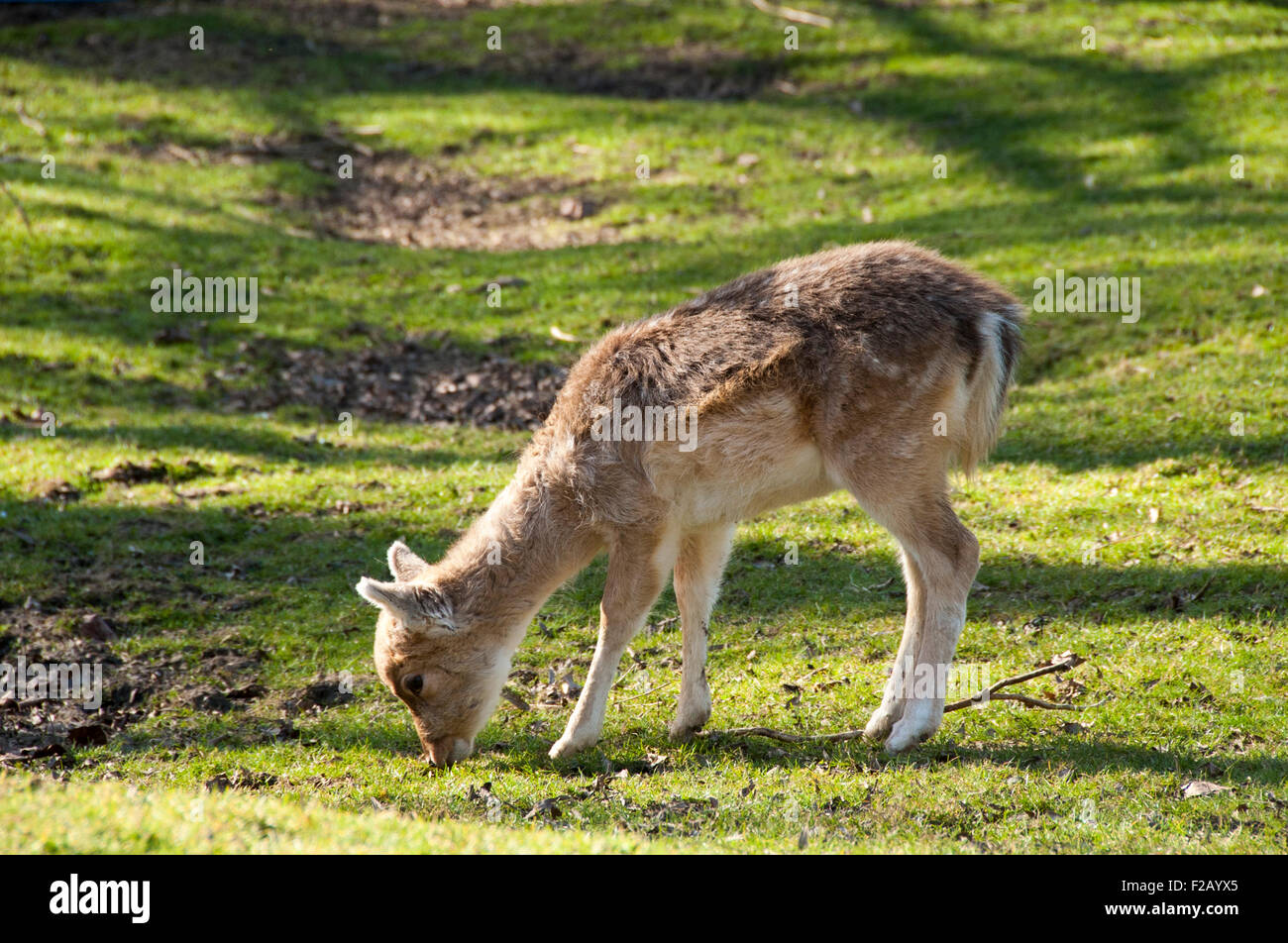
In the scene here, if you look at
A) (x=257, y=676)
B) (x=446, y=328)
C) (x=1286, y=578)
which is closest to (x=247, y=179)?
(x=446, y=328)

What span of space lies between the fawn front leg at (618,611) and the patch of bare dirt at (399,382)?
6.11 metres

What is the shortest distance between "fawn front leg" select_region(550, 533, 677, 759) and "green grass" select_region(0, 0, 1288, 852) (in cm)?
20

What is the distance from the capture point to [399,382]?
560 inches

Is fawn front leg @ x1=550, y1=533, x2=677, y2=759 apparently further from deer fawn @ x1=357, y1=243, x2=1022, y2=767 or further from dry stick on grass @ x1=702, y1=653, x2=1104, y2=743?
dry stick on grass @ x1=702, y1=653, x2=1104, y2=743

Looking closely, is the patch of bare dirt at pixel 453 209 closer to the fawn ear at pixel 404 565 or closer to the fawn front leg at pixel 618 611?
the fawn ear at pixel 404 565

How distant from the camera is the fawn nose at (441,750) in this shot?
702 cm

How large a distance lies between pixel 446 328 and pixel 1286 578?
10.2 metres

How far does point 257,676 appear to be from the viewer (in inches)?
329

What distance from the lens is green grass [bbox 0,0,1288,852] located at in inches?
246

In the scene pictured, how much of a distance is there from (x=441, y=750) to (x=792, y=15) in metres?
22.5

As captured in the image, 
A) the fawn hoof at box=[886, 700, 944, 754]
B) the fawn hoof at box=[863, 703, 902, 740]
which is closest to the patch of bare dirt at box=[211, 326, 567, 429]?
the fawn hoof at box=[863, 703, 902, 740]

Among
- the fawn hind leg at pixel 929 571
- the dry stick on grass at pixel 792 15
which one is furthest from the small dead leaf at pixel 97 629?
the dry stick on grass at pixel 792 15

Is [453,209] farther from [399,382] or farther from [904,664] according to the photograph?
[904,664]

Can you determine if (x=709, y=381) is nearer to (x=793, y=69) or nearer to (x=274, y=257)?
(x=274, y=257)
